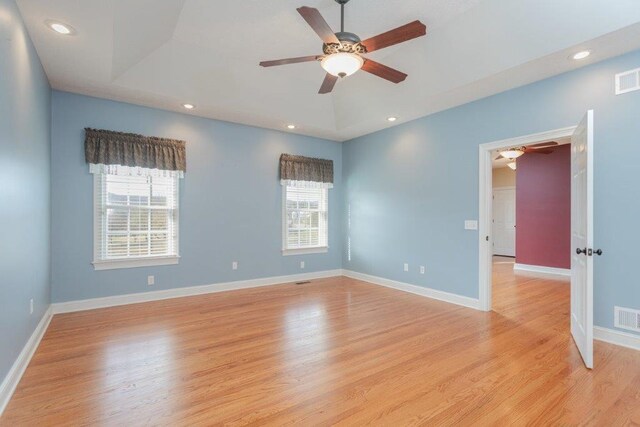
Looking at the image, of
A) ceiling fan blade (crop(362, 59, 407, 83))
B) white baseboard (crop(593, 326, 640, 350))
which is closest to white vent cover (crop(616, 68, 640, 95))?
ceiling fan blade (crop(362, 59, 407, 83))

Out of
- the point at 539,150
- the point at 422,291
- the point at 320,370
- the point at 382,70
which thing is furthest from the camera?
the point at 539,150

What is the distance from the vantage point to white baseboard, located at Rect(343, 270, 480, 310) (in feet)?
14.2

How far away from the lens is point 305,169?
6.01m

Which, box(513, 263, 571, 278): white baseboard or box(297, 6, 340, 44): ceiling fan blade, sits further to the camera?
box(513, 263, 571, 278): white baseboard

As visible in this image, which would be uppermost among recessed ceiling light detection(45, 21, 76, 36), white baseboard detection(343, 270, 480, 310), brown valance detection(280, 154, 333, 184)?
recessed ceiling light detection(45, 21, 76, 36)

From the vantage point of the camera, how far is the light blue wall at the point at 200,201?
4.05 metres

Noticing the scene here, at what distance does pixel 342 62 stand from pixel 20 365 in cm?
351

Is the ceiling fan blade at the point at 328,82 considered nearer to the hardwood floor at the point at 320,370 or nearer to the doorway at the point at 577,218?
the doorway at the point at 577,218

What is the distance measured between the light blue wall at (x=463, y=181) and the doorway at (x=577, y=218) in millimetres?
99

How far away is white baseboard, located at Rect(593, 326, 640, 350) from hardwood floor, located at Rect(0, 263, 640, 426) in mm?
120

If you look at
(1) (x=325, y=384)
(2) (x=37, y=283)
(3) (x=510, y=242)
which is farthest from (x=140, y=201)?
(3) (x=510, y=242)

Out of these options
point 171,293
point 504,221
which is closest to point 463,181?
point 171,293

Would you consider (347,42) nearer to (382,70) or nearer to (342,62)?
(342,62)

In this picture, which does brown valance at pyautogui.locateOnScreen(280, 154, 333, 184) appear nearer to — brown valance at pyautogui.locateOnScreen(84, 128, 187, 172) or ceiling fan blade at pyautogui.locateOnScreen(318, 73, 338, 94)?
brown valance at pyautogui.locateOnScreen(84, 128, 187, 172)
